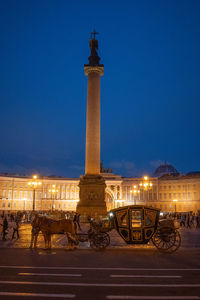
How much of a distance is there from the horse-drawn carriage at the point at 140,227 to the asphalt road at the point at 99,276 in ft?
2.67

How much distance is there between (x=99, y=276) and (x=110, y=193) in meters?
100

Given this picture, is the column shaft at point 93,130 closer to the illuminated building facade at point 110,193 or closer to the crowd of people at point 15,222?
the crowd of people at point 15,222

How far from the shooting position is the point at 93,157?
140 feet

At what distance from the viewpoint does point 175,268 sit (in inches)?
391

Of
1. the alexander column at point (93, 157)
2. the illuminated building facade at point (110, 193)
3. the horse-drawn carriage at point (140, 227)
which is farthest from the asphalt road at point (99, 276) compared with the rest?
the illuminated building facade at point (110, 193)

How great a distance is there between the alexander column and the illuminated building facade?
198ft

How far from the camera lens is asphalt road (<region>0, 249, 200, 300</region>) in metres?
7.01

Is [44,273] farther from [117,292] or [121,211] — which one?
[121,211]

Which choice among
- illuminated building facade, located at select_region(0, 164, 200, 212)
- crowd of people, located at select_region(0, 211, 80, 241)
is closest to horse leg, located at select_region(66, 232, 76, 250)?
crowd of people, located at select_region(0, 211, 80, 241)

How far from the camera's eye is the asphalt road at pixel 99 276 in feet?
23.0

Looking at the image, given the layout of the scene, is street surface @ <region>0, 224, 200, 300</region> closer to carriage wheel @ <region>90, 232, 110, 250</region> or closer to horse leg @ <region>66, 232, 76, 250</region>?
horse leg @ <region>66, 232, 76, 250</region>

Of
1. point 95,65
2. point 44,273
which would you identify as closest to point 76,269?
point 44,273

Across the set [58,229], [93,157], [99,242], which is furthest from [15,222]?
[99,242]

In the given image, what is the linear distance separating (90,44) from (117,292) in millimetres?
45764
